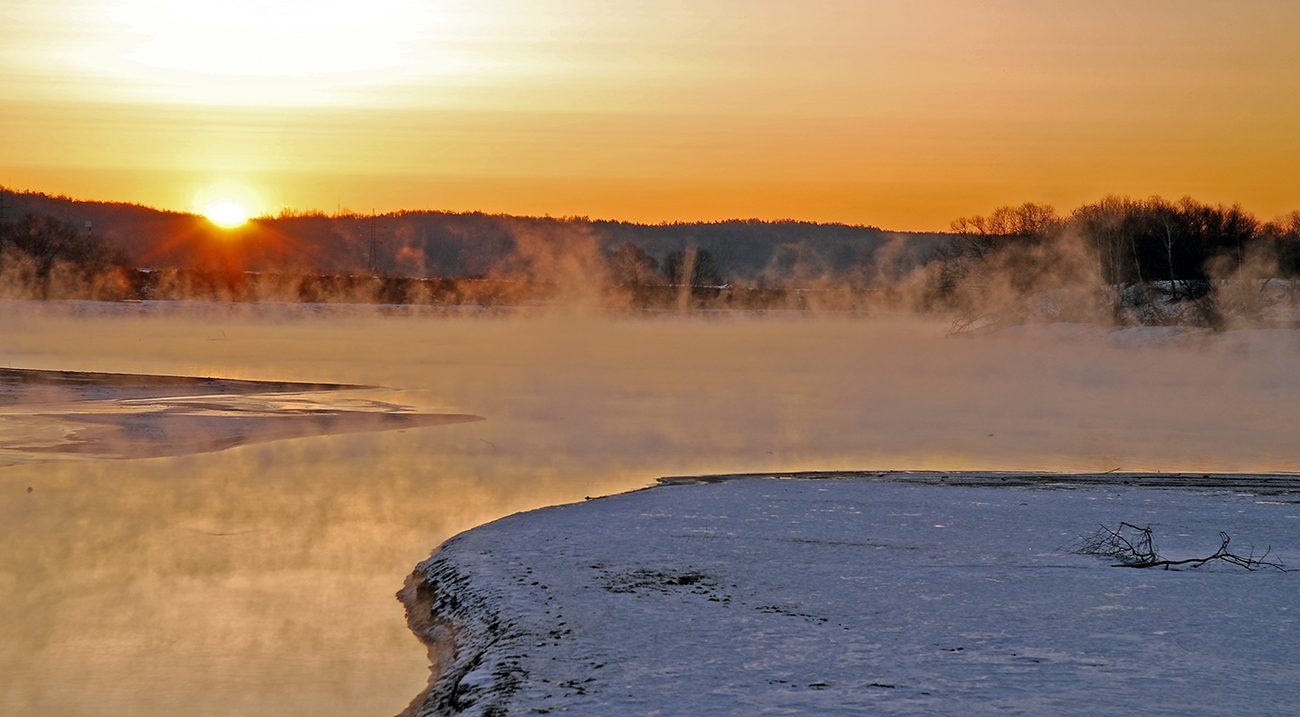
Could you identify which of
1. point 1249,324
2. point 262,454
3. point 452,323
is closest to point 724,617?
point 262,454

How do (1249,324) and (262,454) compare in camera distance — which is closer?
(262,454)

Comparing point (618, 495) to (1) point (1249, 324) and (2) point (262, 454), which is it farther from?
(1) point (1249, 324)

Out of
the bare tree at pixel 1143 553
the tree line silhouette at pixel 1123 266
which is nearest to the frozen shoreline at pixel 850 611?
the bare tree at pixel 1143 553

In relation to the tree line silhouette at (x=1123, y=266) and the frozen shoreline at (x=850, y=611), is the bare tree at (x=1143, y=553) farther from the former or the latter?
the tree line silhouette at (x=1123, y=266)

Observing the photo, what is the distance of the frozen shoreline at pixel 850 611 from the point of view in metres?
5.45

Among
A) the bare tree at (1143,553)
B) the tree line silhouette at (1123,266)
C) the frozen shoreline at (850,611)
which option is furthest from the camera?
the tree line silhouette at (1123,266)

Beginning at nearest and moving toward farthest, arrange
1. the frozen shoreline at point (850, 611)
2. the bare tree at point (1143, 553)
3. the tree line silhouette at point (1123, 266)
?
the frozen shoreline at point (850, 611)
the bare tree at point (1143, 553)
the tree line silhouette at point (1123, 266)

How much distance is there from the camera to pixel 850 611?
6.88 m

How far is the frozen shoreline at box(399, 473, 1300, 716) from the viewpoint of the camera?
545 centimetres

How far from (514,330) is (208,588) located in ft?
164

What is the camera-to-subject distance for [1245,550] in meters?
8.60

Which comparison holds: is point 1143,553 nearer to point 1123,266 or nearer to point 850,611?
point 850,611

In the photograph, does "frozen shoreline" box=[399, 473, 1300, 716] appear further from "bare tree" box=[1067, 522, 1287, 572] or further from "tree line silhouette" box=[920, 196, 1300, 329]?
"tree line silhouette" box=[920, 196, 1300, 329]

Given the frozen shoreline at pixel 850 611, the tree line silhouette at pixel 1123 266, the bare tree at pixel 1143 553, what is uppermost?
the tree line silhouette at pixel 1123 266
